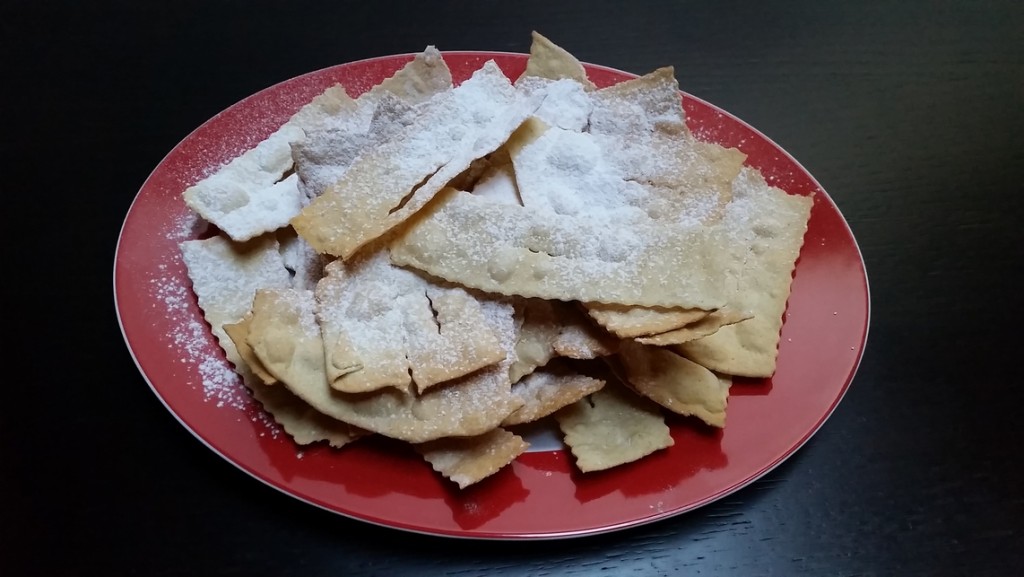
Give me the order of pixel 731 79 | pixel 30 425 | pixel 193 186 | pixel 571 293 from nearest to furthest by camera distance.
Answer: pixel 571 293, pixel 30 425, pixel 193 186, pixel 731 79

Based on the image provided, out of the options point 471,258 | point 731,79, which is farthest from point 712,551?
point 731,79

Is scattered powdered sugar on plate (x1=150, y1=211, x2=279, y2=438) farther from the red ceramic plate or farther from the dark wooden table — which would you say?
the dark wooden table

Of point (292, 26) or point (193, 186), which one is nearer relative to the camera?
point (193, 186)

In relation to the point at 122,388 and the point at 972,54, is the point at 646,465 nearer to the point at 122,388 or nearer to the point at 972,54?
the point at 122,388

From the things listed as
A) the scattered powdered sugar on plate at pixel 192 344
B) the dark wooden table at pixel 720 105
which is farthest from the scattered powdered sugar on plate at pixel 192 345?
the dark wooden table at pixel 720 105

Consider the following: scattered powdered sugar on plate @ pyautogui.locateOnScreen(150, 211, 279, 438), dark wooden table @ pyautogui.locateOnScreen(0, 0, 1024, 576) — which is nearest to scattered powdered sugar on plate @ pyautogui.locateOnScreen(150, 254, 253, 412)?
scattered powdered sugar on plate @ pyautogui.locateOnScreen(150, 211, 279, 438)

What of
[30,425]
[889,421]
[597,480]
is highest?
[889,421]

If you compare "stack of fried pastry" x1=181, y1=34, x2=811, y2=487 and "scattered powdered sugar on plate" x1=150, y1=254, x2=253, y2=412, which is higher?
"stack of fried pastry" x1=181, y1=34, x2=811, y2=487
